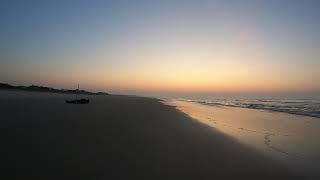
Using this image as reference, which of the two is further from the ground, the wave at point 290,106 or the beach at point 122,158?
the wave at point 290,106

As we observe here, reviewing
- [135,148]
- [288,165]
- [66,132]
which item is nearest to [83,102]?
[66,132]

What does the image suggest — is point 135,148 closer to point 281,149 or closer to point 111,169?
point 111,169

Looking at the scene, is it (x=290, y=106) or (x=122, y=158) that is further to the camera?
(x=290, y=106)

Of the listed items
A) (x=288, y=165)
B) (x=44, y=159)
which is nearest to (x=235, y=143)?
(x=288, y=165)

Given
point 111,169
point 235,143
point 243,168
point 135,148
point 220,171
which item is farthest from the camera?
point 235,143

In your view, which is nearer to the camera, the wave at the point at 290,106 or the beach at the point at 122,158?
the beach at the point at 122,158

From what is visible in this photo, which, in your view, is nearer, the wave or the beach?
the beach

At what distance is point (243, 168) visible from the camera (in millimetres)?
7715

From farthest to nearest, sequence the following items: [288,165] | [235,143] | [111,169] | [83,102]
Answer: [83,102], [235,143], [288,165], [111,169]

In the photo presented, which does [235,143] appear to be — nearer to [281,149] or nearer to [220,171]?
[281,149]

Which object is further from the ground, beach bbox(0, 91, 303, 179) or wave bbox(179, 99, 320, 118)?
wave bbox(179, 99, 320, 118)

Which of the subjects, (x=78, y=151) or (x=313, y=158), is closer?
(x=78, y=151)

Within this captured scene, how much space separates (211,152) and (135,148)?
8.05ft

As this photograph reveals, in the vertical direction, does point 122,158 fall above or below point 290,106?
below
